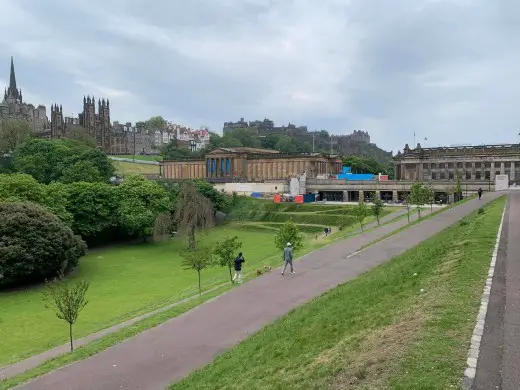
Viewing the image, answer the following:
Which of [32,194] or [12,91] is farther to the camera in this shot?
[12,91]

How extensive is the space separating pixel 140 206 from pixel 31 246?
17.4m

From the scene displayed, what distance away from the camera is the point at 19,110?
14312cm

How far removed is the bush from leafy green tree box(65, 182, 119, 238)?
10.3 m

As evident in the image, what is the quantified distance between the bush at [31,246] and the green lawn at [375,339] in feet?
66.4

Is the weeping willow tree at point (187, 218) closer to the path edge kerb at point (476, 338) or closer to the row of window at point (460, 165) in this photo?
the path edge kerb at point (476, 338)

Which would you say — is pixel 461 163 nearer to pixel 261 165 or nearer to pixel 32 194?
pixel 261 165

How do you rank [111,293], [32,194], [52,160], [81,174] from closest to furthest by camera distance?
[111,293]
[32,194]
[81,174]
[52,160]

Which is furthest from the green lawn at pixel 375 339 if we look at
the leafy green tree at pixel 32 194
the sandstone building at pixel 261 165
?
the sandstone building at pixel 261 165

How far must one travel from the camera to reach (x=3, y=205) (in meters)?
32.2

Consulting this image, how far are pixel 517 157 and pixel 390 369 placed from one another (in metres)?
87.1

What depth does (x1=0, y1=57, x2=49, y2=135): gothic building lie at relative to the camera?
13838 cm

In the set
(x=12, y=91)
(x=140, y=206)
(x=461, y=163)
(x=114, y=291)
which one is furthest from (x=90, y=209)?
(x=12, y=91)

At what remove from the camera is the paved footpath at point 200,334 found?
11250mm

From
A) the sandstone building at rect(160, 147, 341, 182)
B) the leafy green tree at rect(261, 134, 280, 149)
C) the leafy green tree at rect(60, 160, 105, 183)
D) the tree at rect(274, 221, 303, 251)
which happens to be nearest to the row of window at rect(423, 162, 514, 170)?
the sandstone building at rect(160, 147, 341, 182)
